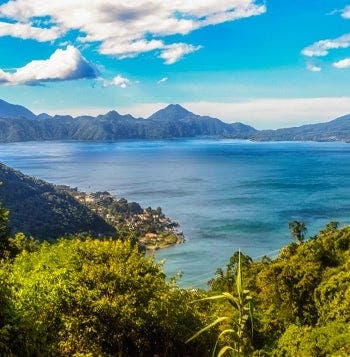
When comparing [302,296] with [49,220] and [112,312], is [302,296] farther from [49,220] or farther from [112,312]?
[49,220]

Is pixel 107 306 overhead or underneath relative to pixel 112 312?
overhead

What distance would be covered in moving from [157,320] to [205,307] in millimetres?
13755

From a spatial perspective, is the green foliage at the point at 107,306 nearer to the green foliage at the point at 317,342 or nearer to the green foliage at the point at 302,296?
the green foliage at the point at 317,342

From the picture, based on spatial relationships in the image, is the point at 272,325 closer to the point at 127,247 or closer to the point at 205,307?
the point at 205,307

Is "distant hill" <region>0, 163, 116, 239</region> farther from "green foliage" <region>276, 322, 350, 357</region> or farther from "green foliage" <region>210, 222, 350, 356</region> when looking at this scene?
"green foliage" <region>276, 322, 350, 357</region>

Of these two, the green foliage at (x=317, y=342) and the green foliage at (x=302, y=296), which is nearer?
the green foliage at (x=317, y=342)

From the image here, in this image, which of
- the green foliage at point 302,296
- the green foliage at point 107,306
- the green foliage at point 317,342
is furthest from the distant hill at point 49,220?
the green foliage at point 317,342

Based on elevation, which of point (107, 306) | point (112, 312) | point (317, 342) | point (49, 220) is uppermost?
point (107, 306)

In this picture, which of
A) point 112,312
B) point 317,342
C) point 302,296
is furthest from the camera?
point 302,296

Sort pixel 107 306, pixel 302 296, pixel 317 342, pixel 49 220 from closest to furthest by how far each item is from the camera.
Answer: pixel 317 342 < pixel 107 306 < pixel 302 296 < pixel 49 220

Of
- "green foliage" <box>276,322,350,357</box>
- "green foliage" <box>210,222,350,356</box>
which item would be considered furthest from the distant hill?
"green foliage" <box>276,322,350,357</box>

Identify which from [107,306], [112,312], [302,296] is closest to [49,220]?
[302,296]

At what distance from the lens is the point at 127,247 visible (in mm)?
30547

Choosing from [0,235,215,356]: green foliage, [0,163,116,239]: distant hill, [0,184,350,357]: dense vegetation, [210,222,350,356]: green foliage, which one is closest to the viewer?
[0,184,350,357]: dense vegetation
